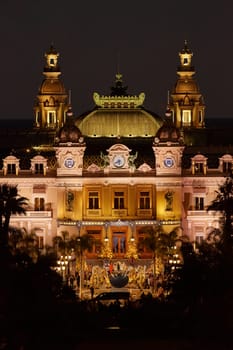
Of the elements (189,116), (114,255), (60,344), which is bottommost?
(60,344)

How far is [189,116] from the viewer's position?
600 feet

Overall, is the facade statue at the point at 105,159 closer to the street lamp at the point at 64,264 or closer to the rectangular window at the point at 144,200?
the rectangular window at the point at 144,200

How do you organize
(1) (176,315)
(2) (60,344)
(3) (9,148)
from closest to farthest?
(2) (60,344), (1) (176,315), (3) (9,148)

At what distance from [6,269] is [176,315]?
14052 mm

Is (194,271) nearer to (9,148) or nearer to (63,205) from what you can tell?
(63,205)

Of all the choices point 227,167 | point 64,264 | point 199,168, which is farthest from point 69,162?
point 64,264

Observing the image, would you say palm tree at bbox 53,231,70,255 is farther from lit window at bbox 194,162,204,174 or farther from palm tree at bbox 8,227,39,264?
palm tree at bbox 8,227,39,264

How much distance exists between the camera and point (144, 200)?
169625mm

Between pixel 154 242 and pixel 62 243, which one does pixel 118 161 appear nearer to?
pixel 154 242

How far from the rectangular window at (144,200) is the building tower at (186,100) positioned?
13.0 m

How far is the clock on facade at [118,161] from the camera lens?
6654 inches

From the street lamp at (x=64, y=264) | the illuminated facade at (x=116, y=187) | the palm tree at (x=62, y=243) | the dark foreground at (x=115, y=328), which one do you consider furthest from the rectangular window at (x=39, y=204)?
the dark foreground at (x=115, y=328)

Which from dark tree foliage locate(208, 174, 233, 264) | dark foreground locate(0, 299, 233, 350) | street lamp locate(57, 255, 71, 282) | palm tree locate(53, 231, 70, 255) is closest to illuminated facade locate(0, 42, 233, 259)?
palm tree locate(53, 231, 70, 255)

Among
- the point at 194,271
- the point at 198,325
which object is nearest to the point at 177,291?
the point at 194,271
